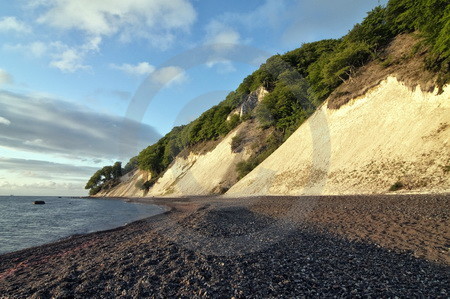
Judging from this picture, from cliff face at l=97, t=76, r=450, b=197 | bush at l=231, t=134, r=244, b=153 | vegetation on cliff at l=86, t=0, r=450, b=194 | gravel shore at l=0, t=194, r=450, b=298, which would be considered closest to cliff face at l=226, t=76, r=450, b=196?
cliff face at l=97, t=76, r=450, b=197

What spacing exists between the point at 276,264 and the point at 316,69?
46380 mm

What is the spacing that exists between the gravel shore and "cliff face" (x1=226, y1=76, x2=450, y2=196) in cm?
851

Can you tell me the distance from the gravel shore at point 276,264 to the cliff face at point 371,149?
8513 mm

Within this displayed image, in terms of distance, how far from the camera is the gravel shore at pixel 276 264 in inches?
221

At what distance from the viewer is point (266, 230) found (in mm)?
12250

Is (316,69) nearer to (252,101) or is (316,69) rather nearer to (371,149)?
(252,101)

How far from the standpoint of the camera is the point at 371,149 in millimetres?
25797

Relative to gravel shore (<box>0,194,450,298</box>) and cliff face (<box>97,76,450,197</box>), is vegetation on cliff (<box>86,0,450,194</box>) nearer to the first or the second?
cliff face (<box>97,76,450,197</box>)

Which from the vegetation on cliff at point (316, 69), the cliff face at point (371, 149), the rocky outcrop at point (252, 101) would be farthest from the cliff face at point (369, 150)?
the rocky outcrop at point (252, 101)

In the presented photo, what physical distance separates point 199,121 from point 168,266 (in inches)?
3028

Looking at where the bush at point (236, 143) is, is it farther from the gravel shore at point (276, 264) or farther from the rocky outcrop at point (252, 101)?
the gravel shore at point (276, 264)

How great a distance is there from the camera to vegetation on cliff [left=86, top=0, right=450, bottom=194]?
22.0 m

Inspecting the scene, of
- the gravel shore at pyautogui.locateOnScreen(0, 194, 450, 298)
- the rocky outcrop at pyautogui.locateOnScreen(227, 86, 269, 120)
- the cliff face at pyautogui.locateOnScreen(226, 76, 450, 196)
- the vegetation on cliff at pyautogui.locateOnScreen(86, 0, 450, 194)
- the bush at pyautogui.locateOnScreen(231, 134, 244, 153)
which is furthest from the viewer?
the rocky outcrop at pyautogui.locateOnScreen(227, 86, 269, 120)

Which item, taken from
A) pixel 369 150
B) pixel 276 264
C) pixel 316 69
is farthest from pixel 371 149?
pixel 316 69
